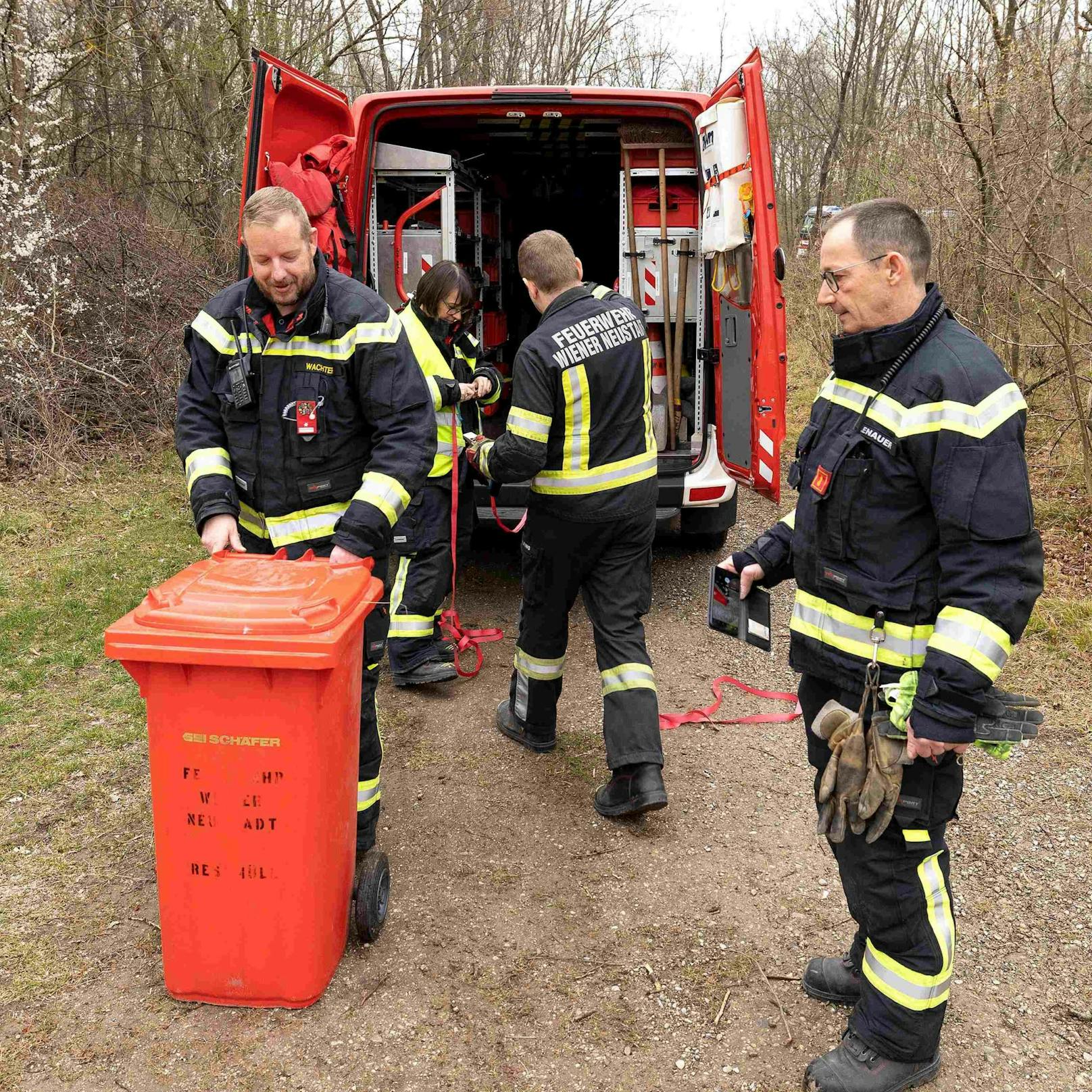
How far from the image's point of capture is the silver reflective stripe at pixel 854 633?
1856 mm

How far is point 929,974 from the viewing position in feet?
6.44

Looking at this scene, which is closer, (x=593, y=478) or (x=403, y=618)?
(x=593, y=478)

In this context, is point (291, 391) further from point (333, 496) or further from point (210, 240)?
point (210, 240)

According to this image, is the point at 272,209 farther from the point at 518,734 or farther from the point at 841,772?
the point at 518,734

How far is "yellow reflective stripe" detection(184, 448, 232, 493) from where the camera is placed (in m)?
2.60

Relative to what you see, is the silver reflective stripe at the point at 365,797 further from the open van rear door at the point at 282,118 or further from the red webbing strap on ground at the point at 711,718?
the open van rear door at the point at 282,118

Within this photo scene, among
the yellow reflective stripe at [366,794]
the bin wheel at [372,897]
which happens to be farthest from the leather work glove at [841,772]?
the yellow reflective stripe at [366,794]

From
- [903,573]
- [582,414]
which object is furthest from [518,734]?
[903,573]

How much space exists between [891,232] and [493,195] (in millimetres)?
5419

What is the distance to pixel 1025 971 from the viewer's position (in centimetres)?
243

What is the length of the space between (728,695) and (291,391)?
2.34 meters

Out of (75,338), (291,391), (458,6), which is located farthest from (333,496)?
(458,6)

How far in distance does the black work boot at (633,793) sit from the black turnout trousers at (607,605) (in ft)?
0.13

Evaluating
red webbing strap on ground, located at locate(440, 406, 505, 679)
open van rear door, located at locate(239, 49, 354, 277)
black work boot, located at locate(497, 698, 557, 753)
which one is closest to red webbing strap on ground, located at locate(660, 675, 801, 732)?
black work boot, located at locate(497, 698, 557, 753)
